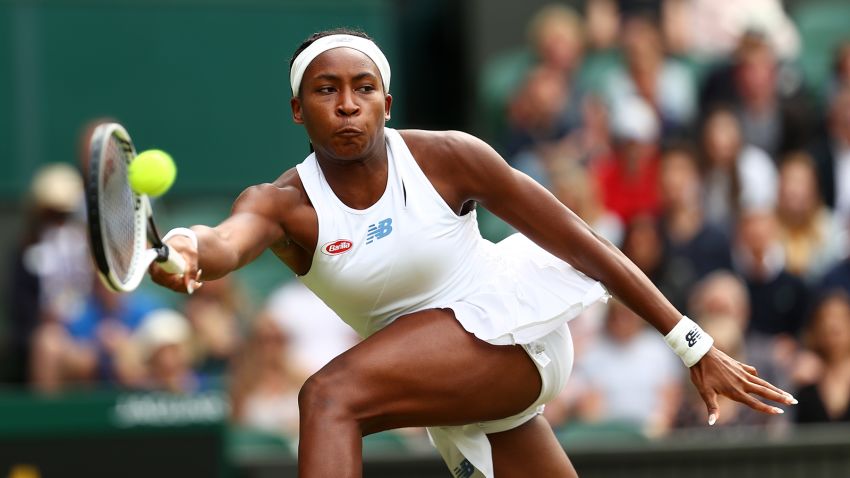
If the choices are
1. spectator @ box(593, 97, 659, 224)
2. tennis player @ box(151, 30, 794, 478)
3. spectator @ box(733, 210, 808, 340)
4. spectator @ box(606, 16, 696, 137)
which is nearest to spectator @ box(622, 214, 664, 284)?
spectator @ box(593, 97, 659, 224)

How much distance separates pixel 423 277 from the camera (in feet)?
15.6

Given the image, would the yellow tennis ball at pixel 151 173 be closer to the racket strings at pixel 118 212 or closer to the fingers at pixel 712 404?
the racket strings at pixel 118 212

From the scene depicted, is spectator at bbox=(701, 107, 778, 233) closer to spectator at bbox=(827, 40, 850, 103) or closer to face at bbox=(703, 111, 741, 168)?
face at bbox=(703, 111, 741, 168)

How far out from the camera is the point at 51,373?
8.00 meters

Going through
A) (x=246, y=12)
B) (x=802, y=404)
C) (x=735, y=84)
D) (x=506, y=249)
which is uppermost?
(x=246, y=12)

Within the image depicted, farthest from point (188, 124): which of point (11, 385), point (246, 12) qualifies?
point (11, 385)

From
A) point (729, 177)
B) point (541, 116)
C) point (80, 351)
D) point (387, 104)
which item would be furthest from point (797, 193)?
point (387, 104)

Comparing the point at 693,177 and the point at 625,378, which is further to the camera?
the point at 693,177

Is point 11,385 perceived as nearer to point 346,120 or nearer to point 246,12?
point 246,12

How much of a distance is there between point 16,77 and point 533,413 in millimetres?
6104

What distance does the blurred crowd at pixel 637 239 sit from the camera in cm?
821

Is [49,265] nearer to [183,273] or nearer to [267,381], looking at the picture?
[267,381]

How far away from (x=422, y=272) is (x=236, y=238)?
77 cm

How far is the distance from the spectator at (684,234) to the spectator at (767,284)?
17cm
